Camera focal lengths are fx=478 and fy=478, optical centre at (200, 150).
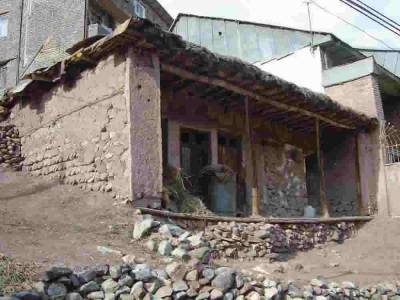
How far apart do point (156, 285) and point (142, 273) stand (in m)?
0.19

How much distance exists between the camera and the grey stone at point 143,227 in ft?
21.2

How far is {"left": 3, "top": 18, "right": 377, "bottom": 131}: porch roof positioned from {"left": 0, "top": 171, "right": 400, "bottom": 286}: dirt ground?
2228 mm

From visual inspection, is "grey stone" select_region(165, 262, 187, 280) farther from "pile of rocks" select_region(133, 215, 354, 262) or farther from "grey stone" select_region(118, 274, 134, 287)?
"pile of rocks" select_region(133, 215, 354, 262)

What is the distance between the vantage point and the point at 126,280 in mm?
4844

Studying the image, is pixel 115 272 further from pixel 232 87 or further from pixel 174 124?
pixel 232 87

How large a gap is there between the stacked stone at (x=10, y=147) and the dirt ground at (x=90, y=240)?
1.89ft

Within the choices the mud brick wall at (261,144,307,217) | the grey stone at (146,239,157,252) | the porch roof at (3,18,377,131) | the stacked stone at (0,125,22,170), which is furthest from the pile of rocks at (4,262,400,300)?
the stacked stone at (0,125,22,170)

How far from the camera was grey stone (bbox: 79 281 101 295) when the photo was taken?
4.56 metres

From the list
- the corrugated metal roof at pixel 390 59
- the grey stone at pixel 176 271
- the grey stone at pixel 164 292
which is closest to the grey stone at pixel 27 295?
the grey stone at pixel 164 292

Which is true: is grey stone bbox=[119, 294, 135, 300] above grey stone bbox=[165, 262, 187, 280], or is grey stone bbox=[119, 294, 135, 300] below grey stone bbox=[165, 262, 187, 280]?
below

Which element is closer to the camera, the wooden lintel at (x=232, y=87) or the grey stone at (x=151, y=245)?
the grey stone at (x=151, y=245)

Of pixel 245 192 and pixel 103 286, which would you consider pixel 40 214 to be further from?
pixel 245 192

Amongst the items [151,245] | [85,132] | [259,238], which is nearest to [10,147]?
[85,132]

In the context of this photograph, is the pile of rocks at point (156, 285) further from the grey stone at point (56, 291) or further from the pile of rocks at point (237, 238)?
the pile of rocks at point (237, 238)
